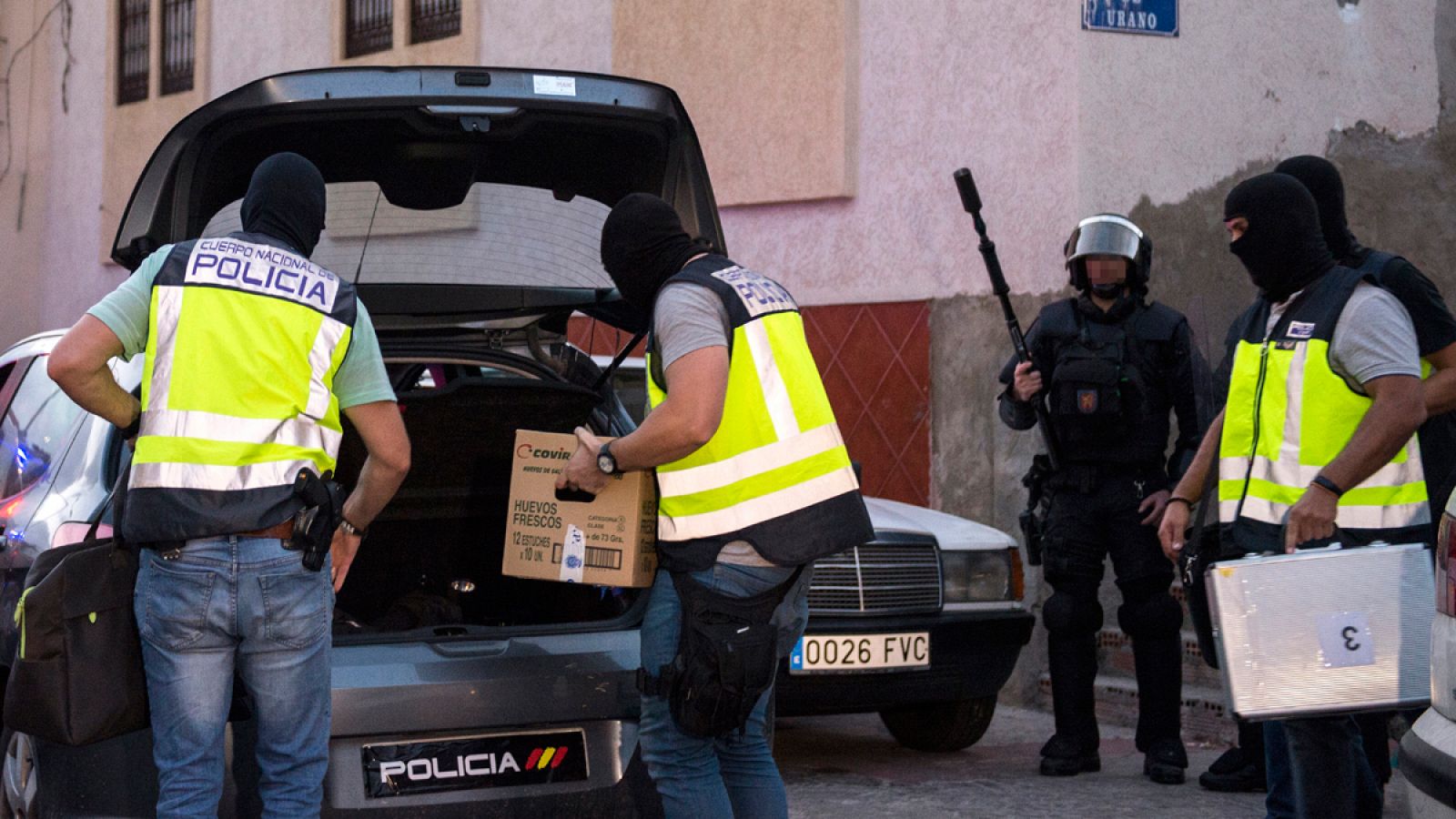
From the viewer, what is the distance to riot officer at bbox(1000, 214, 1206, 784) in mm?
6539

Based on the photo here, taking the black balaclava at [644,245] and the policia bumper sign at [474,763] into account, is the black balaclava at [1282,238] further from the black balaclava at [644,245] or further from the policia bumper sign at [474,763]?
the policia bumper sign at [474,763]

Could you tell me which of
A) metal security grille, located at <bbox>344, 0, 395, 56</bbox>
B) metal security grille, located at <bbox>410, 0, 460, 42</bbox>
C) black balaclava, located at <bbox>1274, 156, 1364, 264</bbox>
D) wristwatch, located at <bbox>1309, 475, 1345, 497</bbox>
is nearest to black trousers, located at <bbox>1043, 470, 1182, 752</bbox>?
black balaclava, located at <bbox>1274, 156, 1364, 264</bbox>

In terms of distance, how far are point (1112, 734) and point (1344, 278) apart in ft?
12.6

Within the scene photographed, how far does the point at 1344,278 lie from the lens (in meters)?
4.46

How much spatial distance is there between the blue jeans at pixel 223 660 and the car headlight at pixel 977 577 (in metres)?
Result: 3.21

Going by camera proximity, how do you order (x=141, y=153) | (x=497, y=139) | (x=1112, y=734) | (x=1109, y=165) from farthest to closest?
(x=141, y=153) → (x=1109, y=165) → (x=1112, y=734) → (x=497, y=139)

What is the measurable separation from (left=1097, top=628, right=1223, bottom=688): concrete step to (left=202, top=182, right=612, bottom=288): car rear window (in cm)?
361

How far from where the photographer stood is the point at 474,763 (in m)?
4.21

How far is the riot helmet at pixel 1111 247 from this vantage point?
21.8ft

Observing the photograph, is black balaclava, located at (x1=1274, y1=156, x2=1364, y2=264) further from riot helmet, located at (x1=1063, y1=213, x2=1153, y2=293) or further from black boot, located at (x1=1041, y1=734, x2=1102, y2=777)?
black boot, located at (x1=1041, y1=734, x2=1102, y2=777)

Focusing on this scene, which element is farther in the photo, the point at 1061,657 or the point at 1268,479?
the point at 1061,657

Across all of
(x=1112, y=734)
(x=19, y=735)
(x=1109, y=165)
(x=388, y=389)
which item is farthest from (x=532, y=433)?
(x=1109, y=165)

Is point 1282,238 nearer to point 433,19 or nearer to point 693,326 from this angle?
point 693,326

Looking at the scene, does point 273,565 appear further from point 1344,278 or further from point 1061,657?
point 1061,657
